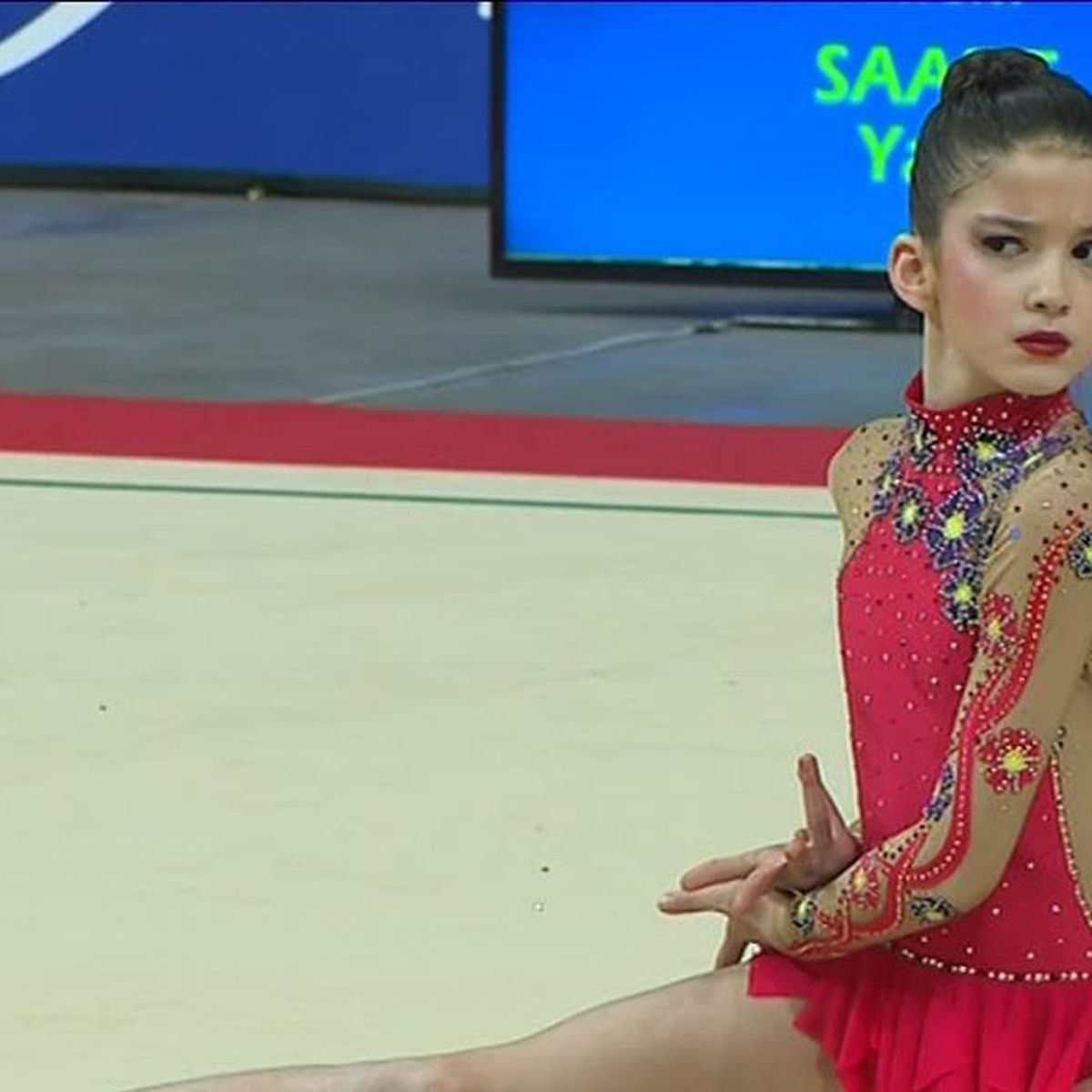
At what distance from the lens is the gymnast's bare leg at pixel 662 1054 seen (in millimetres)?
2092

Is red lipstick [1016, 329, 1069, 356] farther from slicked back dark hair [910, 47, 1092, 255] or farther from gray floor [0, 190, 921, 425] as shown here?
gray floor [0, 190, 921, 425]

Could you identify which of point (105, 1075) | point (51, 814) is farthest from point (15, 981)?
point (51, 814)

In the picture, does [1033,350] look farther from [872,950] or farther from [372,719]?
[372,719]

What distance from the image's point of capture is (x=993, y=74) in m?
2.05

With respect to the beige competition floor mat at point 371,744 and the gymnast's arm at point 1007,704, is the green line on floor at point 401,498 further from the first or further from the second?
the gymnast's arm at point 1007,704

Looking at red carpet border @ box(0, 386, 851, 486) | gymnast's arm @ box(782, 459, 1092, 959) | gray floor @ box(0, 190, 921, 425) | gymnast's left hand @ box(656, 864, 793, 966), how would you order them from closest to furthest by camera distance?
gymnast's arm @ box(782, 459, 1092, 959) < gymnast's left hand @ box(656, 864, 793, 966) < red carpet border @ box(0, 386, 851, 486) < gray floor @ box(0, 190, 921, 425)

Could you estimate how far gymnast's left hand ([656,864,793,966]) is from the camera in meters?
2.07

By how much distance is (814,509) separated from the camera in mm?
5352

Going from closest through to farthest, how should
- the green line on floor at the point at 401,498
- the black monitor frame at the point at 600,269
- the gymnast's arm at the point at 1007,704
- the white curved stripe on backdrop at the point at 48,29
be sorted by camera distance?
the gymnast's arm at the point at 1007,704 < the green line on floor at the point at 401,498 < the black monitor frame at the point at 600,269 < the white curved stripe on backdrop at the point at 48,29

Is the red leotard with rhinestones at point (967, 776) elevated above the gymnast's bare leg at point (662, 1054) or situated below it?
above

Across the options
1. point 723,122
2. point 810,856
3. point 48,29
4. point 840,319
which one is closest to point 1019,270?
point 810,856

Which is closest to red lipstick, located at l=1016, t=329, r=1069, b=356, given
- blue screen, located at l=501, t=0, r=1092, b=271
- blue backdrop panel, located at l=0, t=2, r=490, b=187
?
blue screen, located at l=501, t=0, r=1092, b=271

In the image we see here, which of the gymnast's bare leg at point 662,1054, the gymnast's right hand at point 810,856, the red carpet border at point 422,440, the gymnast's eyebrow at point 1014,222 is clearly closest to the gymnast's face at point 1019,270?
the gymnast's eyebrow at point 1014,222

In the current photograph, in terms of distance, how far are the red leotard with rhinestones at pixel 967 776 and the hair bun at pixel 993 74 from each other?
0.19 meters
